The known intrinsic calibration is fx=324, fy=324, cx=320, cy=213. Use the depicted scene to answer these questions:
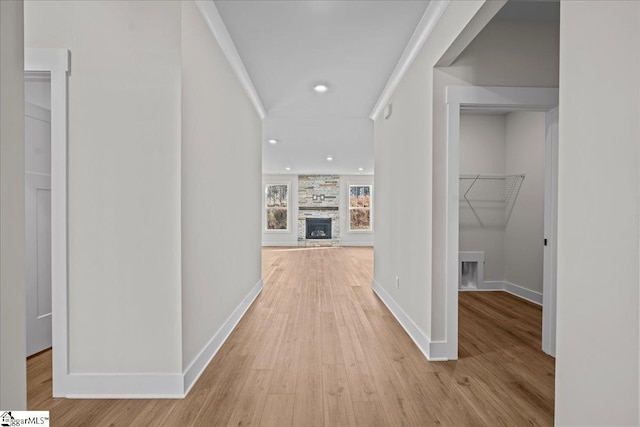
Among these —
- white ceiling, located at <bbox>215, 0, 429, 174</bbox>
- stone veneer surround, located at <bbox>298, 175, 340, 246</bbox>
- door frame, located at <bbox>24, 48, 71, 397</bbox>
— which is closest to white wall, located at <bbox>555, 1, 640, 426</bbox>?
white ceiling, located at <bbox>215, 0, 429, 174</bbox>

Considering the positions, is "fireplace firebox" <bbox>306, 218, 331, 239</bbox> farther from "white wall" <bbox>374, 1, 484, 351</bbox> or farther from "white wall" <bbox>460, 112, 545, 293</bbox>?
"white wall" <bbox>374, 1, 484, 351</bbox>

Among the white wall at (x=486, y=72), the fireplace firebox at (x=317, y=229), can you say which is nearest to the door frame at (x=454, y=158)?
the white wall at (x=486, y=72)

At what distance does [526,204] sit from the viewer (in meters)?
4.19

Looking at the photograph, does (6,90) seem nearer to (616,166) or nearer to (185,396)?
(616,166)

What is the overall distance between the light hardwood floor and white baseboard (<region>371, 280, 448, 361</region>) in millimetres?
61

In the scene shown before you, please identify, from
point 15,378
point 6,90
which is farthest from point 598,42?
point 15,378

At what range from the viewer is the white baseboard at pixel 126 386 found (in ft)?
6.08

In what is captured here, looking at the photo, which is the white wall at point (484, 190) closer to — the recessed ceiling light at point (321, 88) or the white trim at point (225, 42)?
the recessed ceiling light at point (321, 88)

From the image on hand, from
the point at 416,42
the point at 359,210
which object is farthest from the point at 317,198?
the point at 416,42

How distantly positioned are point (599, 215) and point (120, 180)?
2.21m

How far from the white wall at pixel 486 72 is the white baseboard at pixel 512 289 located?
2339 mm

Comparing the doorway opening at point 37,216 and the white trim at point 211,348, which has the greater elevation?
the doorway opening at point 37,216

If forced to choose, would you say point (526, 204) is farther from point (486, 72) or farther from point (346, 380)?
point (346, 380)

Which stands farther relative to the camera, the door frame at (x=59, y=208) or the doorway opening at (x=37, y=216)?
the doorway opening at (x=37, y=216)
